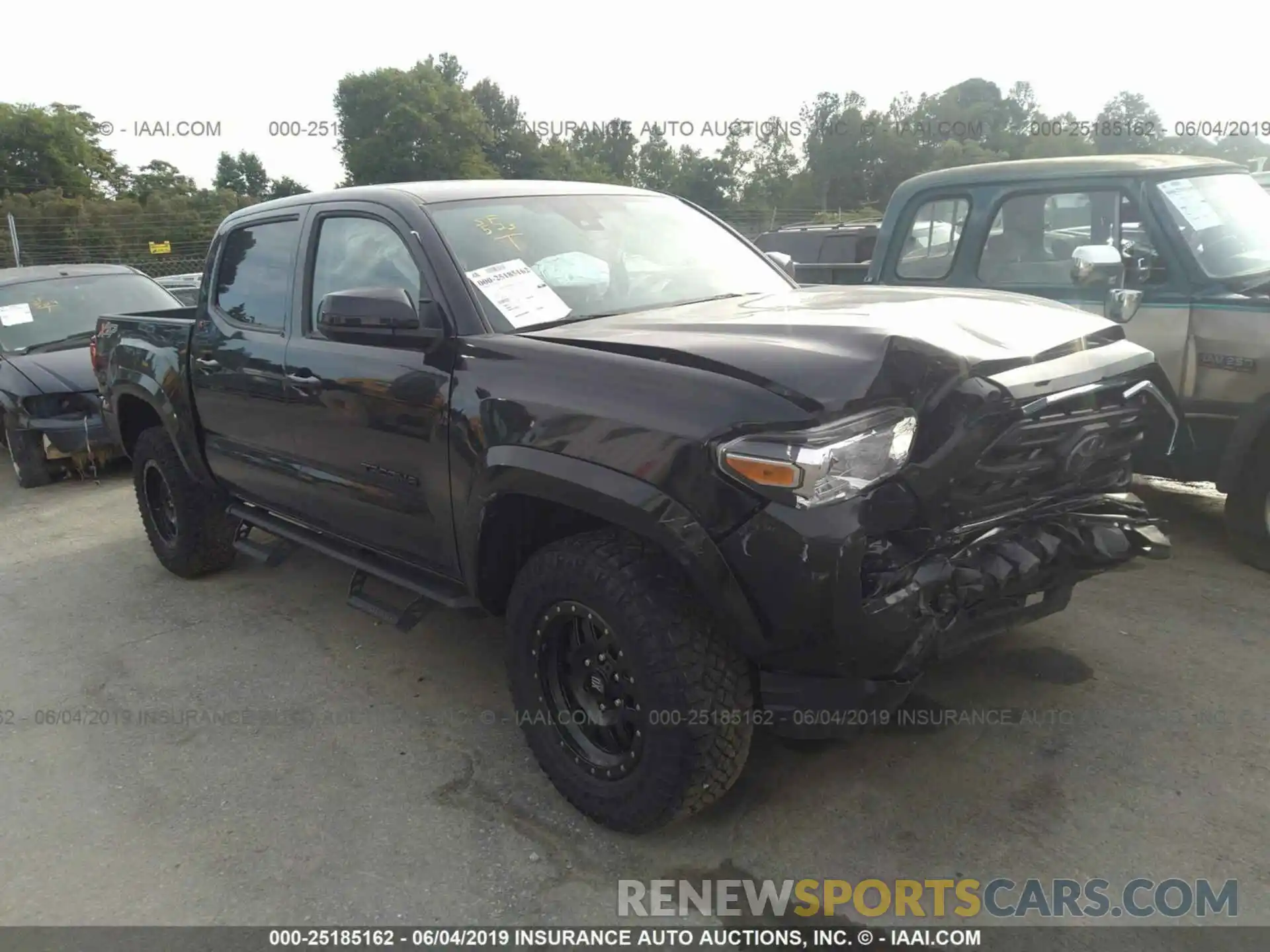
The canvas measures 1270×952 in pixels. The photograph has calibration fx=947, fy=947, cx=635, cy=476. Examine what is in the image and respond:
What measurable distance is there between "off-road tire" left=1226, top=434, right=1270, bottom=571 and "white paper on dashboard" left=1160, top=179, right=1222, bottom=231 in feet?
3.77

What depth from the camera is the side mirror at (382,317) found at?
10.0 feet

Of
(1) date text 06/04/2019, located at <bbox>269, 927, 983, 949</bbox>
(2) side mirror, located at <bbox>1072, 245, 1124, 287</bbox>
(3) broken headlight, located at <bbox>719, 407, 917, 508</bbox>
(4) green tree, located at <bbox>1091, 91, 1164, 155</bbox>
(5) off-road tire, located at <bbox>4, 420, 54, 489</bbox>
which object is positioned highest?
Answer: (4) green tree, located at <bbox>1091, 91, 1164, 155</bbox>

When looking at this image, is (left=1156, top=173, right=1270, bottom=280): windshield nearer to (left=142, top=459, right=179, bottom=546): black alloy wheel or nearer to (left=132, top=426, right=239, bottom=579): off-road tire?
(left=132, top=426, right=239, bottom=579): off-road tire

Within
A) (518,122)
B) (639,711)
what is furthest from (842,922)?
(518,122)

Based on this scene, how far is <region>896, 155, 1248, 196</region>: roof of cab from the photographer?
483cm

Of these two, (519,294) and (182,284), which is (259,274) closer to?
(519,294)

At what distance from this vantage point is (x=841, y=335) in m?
2.58

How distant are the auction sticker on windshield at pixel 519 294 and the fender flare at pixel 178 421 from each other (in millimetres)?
2297

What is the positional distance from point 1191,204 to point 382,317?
405 cm

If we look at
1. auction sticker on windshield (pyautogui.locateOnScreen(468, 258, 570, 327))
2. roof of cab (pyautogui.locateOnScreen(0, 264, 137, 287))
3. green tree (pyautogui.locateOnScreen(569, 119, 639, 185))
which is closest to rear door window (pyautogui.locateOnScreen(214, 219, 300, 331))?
auction sticker on windshield (pyautogui.locateOnScreen(468, 258, 570, 327))

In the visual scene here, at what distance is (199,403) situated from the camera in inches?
184

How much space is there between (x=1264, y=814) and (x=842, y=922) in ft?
4.35

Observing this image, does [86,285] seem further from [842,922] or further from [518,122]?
[518,122]

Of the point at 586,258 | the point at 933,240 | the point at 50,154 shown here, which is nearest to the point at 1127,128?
the point at 933,240
